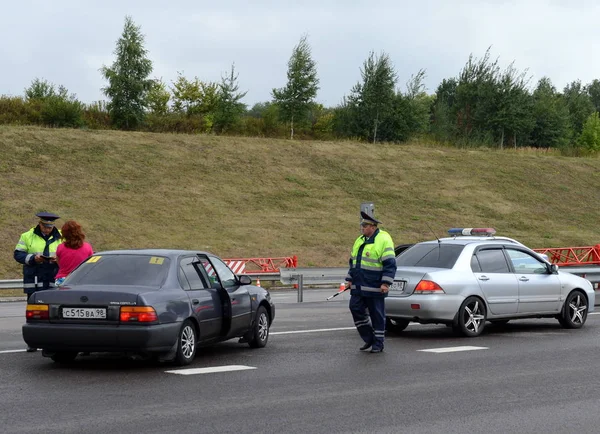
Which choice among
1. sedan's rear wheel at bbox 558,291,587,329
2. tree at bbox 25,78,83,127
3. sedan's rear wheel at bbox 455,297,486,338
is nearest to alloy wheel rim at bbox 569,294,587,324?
sedan's rear wheel at bbox 558,291,587,329

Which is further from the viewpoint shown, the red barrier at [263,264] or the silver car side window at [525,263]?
the red barrier at [263,264]

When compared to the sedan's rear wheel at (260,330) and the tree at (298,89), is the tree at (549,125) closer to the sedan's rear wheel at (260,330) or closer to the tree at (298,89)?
the tree at (298,89)

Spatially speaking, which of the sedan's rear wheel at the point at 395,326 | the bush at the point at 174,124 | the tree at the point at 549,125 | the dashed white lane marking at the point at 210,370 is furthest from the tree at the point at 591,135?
the dashed white lane marking at the point at 210,370

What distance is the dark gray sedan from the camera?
10.0 metres

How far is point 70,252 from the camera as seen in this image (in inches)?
472

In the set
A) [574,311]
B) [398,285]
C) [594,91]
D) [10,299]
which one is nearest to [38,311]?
[398,285]

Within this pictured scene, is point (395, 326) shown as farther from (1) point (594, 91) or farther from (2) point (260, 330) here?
(1) point (594, 91)

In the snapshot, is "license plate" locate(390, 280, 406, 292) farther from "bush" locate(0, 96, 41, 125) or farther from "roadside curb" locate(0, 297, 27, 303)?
"bush" locate(0, 96, 41, 125)

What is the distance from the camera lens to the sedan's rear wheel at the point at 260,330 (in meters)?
12.6

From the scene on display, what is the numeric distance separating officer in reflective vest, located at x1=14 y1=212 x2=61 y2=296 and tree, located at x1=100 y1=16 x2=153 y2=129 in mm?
44819

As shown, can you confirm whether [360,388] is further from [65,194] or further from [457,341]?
[65,194]

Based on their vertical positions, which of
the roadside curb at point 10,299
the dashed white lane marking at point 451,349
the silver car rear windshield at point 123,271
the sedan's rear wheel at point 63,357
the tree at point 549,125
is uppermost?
the tree at point 549,125

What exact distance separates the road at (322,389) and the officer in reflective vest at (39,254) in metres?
0.94

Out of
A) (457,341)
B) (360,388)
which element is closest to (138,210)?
(457,341)
